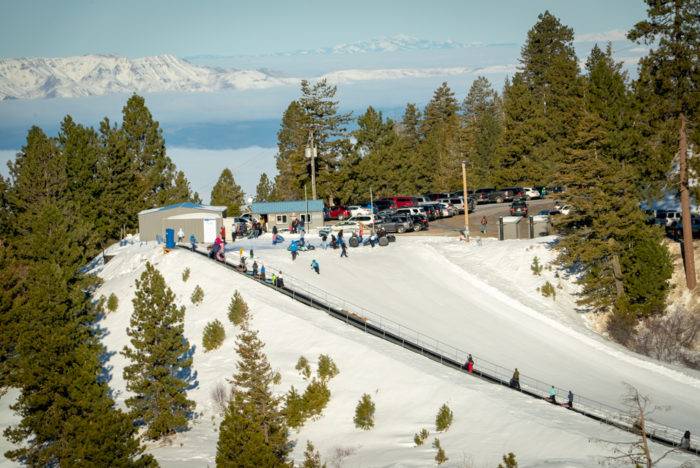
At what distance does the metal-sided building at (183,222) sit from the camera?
201ft

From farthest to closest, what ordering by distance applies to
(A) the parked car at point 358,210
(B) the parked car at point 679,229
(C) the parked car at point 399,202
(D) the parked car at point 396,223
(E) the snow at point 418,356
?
(C) the parked car at point 399,202, (A) the parked car at point 358,210, (D) the parked car at point 396,223, (B) the parked car at point 679,229, (E) the snow at point 418,356

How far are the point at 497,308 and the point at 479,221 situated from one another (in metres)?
22.2

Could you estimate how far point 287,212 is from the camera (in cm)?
6944

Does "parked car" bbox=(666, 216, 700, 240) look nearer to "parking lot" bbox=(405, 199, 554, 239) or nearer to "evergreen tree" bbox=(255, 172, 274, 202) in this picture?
"parking lot" bbox=(405, 199, 554, 239)

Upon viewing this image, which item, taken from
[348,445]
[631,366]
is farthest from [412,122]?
[348,445]

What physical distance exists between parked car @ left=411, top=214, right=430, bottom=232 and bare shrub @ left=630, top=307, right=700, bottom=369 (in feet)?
73.3

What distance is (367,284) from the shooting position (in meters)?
52.6

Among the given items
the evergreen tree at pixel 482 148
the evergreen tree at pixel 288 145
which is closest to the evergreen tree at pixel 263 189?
the evergreen tree at pixel 288 145

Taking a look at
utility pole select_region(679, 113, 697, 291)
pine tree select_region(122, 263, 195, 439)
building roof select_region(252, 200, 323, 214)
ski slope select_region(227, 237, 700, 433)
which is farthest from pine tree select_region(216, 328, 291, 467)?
building roof select_region(252, 200, 323, 214)

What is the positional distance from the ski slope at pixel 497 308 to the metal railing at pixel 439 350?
855mm

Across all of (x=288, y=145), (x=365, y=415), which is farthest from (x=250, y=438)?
(x=288, y=145)

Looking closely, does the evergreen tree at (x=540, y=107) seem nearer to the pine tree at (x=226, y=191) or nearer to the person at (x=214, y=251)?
the pine tree at (x=226, y=191)

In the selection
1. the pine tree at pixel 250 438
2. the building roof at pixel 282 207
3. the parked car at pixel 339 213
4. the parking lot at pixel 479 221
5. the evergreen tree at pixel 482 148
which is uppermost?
the evergreen tree at pixel 482 148

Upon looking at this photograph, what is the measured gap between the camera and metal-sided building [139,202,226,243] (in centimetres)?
6131
